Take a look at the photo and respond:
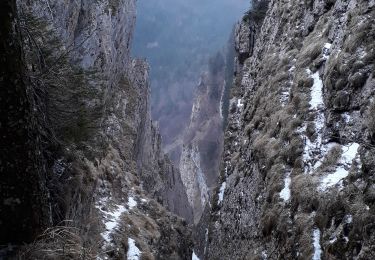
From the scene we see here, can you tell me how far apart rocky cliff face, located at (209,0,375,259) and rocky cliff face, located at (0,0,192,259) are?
11.8 feet

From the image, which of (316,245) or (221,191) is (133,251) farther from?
(316,245)

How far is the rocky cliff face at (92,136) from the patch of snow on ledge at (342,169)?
485 centimetres

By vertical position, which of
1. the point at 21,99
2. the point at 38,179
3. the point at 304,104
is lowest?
the point at 38,179

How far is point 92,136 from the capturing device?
12805mm

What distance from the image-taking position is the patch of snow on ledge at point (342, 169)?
359 inches

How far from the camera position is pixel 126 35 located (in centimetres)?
3859

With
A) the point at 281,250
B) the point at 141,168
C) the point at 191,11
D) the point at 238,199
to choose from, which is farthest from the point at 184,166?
the point at 191,11

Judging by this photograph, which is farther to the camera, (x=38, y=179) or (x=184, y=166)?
(x=184, y=166)

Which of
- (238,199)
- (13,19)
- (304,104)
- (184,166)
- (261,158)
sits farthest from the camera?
(184,166)

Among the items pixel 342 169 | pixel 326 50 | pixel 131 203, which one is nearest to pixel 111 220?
pixel 131 203

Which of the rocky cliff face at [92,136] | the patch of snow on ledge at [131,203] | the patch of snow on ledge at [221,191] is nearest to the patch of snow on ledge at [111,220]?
the rocky cliff face at [92,136]

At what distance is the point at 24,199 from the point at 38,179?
1.31 ft

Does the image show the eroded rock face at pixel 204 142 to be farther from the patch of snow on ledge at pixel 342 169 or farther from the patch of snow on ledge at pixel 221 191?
the patch of snow on ledge at pixel 342 169

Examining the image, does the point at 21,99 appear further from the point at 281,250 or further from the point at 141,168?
the point at 141,168
